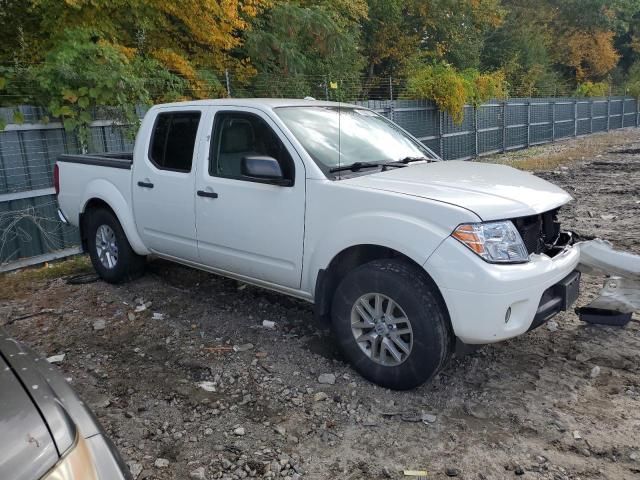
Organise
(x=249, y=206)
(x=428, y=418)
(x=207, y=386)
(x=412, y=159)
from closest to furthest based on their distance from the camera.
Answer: (x=428, y=418) → (x=207, y=386) → (x=249, y=206) → (x=412, y=159)

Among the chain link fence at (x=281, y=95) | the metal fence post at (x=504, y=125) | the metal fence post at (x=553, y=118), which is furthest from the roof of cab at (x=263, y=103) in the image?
the metal fence post at (x=553, y=118)

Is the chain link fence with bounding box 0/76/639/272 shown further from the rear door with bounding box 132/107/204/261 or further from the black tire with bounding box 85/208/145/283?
the black tire with bounding box 85/208/145/283

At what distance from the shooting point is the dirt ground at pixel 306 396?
10.3 ft

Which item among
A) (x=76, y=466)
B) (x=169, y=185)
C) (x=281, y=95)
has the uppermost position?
(x=281, y=95)

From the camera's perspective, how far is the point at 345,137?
4.57 meters

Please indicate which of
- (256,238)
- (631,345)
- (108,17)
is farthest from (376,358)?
(108,17)

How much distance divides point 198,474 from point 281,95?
11.4m

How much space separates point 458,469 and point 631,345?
2160 mm

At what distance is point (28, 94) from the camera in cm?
772

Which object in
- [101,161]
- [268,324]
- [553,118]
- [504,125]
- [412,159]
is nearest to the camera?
[412,159]

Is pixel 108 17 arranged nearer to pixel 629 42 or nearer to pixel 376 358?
pixel 376 358

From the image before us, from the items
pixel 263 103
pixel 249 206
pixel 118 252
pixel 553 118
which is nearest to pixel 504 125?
pixel 553 118

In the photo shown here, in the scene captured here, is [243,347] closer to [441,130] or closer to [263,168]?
[263,168]

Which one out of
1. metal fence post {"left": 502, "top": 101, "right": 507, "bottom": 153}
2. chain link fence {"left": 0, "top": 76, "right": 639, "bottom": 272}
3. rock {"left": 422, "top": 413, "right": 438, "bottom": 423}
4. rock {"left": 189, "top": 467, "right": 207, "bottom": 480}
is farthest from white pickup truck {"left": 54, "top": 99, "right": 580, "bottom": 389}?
metal fence post {"left": 502, "top": 101, "right": 507, "bottom": 153}
